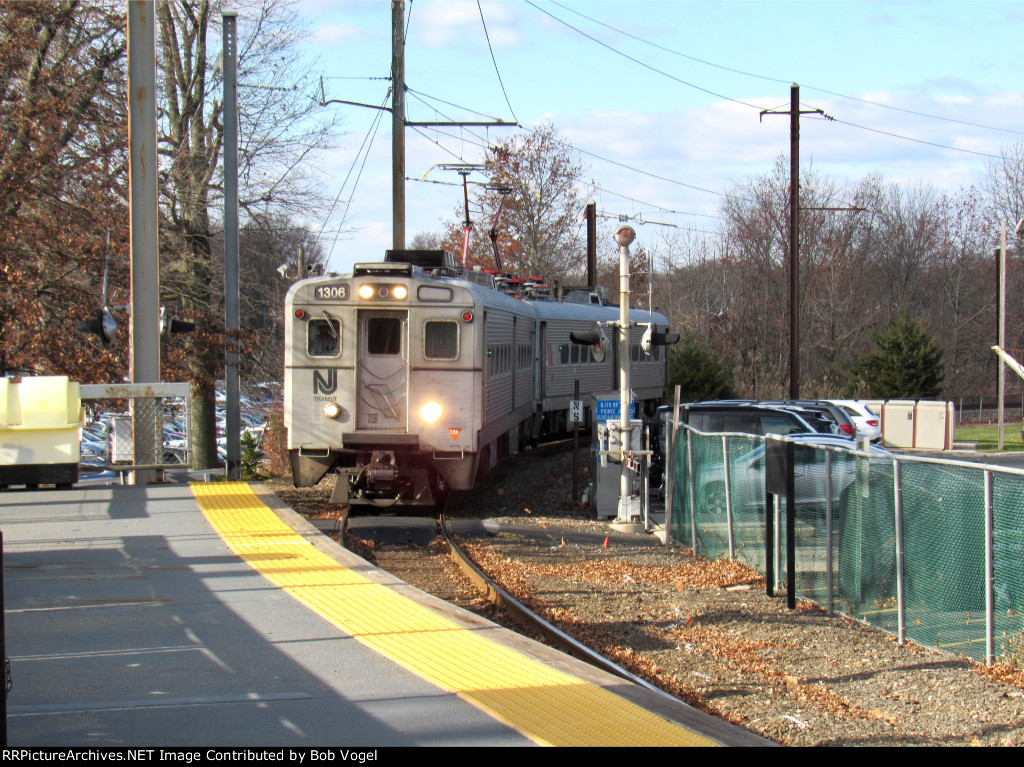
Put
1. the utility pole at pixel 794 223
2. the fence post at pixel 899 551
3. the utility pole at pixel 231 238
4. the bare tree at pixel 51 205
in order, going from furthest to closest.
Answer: the utility pole at pixel 794 223
the utility pole at pixel 231 238
the bare tree at pixel 51 205
the fence post at pixel 899 551

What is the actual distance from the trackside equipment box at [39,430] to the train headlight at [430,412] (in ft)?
15.5

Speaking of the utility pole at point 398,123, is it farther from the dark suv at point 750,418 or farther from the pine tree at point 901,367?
the pine tree at point 901,367

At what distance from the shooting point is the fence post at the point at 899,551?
7.75 m

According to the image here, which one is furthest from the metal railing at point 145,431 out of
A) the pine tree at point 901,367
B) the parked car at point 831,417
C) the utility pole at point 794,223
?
the pine tree at point 901,367

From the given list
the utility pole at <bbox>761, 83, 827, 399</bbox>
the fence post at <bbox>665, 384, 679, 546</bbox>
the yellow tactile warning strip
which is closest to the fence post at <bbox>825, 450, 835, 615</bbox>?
the yellow tactile warning strip

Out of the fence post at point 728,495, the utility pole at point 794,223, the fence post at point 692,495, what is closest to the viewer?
the fence post at point 728,495

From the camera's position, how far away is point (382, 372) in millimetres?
14773

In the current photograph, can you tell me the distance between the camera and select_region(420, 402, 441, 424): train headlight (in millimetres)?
14477

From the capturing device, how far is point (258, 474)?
2445 centimetres

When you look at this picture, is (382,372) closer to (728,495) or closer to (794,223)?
(728,495)

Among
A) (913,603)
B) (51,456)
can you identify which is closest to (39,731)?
(913,603)

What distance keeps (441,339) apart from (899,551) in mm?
8074

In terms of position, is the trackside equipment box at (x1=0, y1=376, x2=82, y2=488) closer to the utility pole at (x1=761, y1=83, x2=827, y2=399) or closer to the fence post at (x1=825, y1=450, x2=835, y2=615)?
the fence post at (x1=825, y1=450, x2=835, y2=615)

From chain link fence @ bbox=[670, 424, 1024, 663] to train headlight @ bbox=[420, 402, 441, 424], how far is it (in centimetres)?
465
